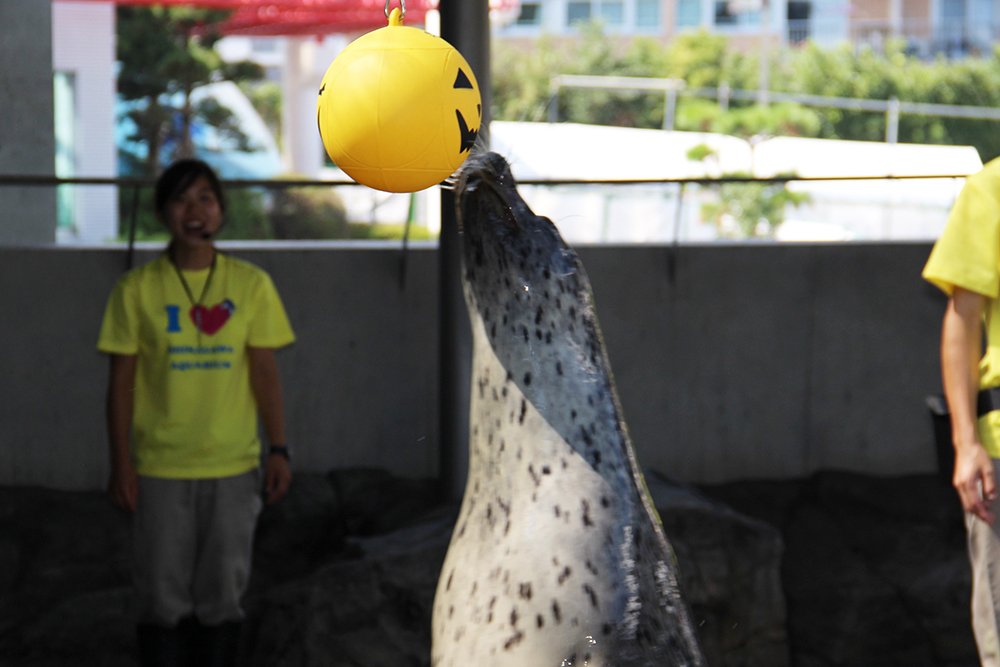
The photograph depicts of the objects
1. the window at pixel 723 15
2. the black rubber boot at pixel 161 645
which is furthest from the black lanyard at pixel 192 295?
the window at pixel 723 15

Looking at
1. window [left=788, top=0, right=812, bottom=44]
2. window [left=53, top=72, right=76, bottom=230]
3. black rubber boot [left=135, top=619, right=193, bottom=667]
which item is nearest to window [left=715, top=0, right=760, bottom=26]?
window [left=788, top=0, right=812, bottom=44]

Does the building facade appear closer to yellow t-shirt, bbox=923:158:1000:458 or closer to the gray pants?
the gray pants

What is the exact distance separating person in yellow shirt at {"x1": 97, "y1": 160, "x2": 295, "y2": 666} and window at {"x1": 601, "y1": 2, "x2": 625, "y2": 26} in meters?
40.3

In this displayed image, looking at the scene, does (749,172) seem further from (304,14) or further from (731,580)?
(731,580)

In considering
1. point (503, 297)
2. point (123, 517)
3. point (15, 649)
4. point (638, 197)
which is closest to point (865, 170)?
point (638, 197)

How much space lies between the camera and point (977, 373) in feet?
9.83

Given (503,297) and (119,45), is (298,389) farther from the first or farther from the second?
(119,45)

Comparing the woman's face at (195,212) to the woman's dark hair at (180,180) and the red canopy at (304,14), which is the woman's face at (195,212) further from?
the red canopy at (304,14)

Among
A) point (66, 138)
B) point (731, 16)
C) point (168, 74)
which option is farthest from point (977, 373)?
point (731, 16)

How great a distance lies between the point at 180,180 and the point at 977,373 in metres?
2.62

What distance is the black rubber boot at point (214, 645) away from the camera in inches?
147

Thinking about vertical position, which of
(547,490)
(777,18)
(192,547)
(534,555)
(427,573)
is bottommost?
(427,573)

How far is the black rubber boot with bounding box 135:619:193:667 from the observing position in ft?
12.0

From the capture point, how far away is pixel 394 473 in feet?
19.2
